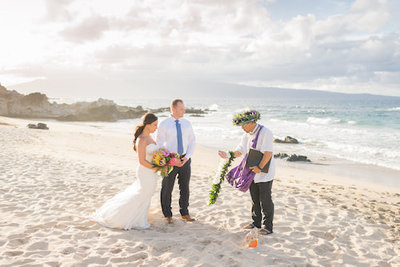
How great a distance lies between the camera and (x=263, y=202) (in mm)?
4820

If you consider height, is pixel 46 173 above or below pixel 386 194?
above

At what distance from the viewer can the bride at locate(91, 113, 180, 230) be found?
4.78 meters

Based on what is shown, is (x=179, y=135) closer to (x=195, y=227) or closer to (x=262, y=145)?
(x=262, y=145)

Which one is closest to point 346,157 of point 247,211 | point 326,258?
point 247,211

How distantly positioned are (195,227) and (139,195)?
1196mm

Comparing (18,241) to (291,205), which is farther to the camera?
(291,205)

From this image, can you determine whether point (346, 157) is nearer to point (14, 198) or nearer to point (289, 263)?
point (289, 263)

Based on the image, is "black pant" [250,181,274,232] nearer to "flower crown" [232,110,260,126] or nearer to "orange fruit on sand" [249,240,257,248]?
"orange fruit on sand" [249,240,257,248]

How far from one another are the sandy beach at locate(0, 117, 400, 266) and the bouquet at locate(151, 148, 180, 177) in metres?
1.12

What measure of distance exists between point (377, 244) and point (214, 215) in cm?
292

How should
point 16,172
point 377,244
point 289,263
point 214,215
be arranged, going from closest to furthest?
point 289,263
point 377,244
point 214,215
point 16,172

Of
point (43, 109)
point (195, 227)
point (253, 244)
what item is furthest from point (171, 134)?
point (43, 109)

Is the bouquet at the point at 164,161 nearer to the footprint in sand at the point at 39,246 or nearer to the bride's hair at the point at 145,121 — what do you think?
the bride's hair at the point at 145,121

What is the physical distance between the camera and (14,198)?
643cm
